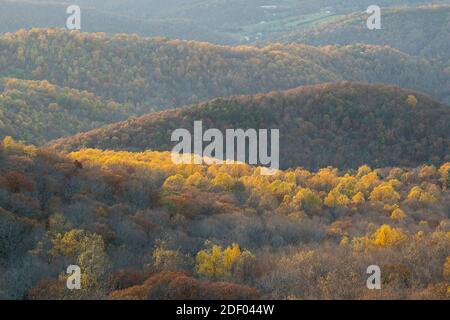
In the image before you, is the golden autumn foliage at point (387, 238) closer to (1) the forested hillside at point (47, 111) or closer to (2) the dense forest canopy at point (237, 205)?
(2) the dense forest canopy at point (237, 205)

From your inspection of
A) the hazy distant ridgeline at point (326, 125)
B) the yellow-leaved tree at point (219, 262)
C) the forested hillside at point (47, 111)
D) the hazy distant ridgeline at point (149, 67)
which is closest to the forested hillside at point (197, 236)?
the yellow-leaved tree at point (219, 262)

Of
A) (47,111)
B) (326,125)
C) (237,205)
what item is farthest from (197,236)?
(47,111)

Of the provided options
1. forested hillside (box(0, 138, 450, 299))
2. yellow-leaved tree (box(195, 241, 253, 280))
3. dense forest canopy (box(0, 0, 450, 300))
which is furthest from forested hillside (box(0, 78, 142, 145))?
yellow-leaved tree (box(195, 241, 253, 280))

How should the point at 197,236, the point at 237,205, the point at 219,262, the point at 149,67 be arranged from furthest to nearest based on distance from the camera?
the point at 149,67, the point at 237,205, the point at 197,236, the point at 219,262

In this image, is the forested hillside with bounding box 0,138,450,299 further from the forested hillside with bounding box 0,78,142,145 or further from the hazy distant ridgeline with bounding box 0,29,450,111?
the hazy distant ridgeline with bounding box 0,29,450,111

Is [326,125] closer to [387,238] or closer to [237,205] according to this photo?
[237,205]

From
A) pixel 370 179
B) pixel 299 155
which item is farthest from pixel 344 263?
pixel 299 155
